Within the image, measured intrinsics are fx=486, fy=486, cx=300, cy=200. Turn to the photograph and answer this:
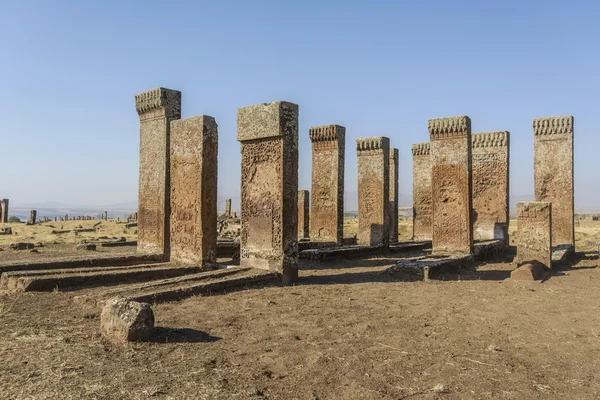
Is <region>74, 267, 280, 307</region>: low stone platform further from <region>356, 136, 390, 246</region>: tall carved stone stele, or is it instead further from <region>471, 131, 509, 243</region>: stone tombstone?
<region>471, 131, 509, 243</region>: stone tombstone

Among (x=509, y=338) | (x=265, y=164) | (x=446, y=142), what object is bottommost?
(x=509, y=338)

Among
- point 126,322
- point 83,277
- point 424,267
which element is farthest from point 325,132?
point 126,322

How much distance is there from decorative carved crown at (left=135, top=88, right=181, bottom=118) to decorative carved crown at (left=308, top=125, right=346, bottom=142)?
22.0 ft

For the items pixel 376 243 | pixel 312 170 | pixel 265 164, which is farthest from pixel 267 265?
pixel 312 170

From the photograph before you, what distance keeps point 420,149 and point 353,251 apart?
8.47m

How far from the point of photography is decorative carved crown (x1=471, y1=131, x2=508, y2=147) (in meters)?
16.6

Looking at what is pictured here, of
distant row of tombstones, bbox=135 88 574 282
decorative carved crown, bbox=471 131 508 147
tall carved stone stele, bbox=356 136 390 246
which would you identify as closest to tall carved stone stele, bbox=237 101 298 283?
distant row of tombstones, bbox=135 88 574 282

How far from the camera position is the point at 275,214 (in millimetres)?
8406

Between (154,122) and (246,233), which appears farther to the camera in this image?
(154,122)

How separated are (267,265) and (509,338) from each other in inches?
177

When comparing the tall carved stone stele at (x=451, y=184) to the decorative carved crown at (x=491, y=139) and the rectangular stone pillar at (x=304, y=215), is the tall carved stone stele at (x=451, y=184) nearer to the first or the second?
the decorative carved crown at (x=491, y=139)

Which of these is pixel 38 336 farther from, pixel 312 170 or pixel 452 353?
pixel 312 170

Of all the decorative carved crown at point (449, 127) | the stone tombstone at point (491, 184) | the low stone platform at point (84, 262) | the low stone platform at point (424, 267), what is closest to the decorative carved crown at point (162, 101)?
the low stone platform at point (84, 262)

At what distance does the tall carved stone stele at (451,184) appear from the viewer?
12.5 meters
